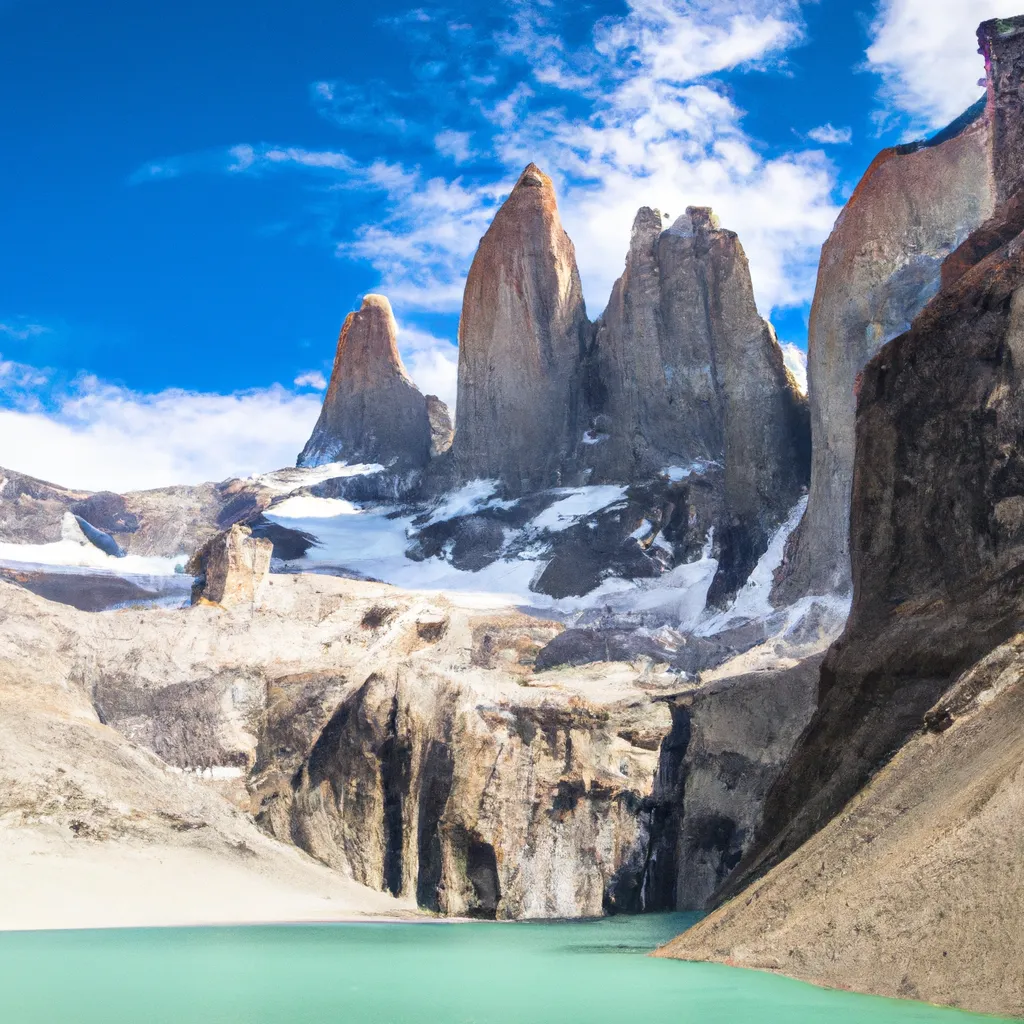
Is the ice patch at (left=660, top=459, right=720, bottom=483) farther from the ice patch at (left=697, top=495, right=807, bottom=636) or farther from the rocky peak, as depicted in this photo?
the rocky peak

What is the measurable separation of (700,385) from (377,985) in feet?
213

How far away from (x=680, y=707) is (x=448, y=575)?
43408mm

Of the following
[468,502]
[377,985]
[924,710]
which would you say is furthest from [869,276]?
[377,985]

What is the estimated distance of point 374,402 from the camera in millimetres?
100312

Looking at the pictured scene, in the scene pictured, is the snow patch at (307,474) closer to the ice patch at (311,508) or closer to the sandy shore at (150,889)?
the ice patch at (311,508)

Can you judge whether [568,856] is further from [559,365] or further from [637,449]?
[559,365]

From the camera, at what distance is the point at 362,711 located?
3481 centimetres

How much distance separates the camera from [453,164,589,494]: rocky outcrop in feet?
282

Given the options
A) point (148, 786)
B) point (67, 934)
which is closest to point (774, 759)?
point (148, 786)

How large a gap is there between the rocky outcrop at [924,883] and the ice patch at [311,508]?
77.0 meters

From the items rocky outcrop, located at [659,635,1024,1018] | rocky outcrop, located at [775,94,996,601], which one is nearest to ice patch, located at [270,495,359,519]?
rocky outcrop, located at [775,94,996,601]

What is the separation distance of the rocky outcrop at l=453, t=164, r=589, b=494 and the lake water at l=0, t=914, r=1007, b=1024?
213ft

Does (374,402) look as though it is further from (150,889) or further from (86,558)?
(150,889)

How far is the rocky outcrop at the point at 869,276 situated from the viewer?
50.8m
